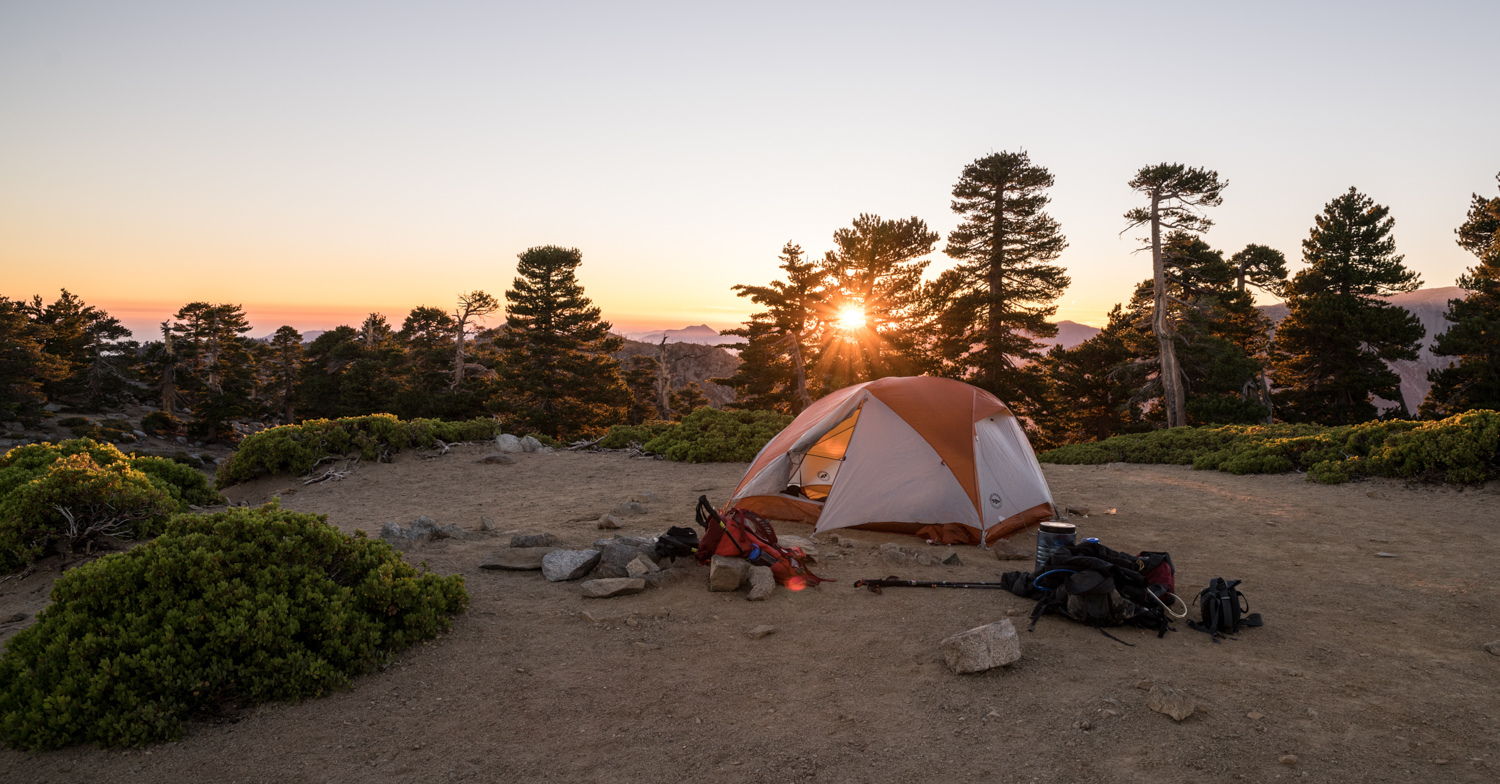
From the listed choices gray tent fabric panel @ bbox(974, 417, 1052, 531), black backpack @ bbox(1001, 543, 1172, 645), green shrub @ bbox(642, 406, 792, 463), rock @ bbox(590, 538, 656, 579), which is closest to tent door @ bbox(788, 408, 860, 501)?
gray tent fabric panel @ bbox(974, 417, 1052, 531)

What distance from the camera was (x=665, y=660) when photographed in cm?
470

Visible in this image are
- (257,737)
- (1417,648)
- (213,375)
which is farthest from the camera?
(213,375)

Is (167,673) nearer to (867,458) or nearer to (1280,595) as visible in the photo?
(867,458)

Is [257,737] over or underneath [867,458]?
underneath

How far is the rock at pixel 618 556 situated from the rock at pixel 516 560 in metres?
0.63

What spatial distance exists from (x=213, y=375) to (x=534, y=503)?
41792mm

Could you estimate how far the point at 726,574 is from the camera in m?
6.09

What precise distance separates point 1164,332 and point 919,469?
2118 cm

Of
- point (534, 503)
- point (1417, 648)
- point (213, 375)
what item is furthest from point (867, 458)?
point (213, 375)

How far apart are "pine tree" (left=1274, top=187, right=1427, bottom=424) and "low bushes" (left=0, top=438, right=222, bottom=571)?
3529 centimetres

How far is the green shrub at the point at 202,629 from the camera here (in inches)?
140

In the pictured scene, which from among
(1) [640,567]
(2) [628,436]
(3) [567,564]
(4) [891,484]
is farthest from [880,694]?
(2) [628,436]

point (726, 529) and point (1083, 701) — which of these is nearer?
point (1083, 701)

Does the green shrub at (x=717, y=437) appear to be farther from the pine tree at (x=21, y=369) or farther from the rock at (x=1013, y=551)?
the pine tree at (x=21, y=369)
